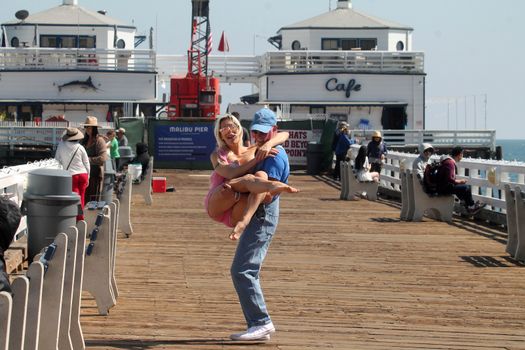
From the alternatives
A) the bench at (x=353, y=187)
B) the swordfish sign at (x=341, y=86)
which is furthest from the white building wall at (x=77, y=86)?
the bench at (x=353, y=187)

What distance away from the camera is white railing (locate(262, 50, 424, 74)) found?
2474 inches

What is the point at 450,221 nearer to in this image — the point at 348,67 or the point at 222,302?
the point at 222,302

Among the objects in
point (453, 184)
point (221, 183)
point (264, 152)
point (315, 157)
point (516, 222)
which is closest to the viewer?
point (264, 152)

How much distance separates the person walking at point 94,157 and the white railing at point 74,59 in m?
43.6

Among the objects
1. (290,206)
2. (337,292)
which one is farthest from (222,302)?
(290,206)

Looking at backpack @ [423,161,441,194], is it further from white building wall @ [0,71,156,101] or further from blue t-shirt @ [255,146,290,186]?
white building wall @ [0,71,156,101]

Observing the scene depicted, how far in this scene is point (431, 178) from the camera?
67.7 ft

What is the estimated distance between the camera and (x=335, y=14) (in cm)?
7112

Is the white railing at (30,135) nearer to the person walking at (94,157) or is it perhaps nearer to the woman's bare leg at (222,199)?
the person walking at (94,157)

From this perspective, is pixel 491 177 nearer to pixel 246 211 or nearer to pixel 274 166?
pixel 274 166

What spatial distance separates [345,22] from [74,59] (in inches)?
625

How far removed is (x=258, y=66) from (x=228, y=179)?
2276 inches

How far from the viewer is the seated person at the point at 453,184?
797 inches

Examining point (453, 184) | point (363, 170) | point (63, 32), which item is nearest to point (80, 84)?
point (63, 32)
